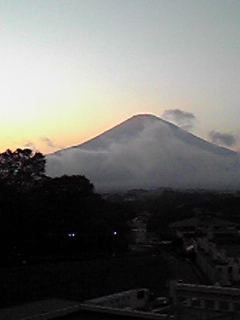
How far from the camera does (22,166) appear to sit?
74.5 feet

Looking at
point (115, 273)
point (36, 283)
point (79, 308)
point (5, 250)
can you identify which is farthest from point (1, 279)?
point (79, 308)

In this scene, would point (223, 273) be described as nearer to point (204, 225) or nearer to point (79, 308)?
point (79, 308)

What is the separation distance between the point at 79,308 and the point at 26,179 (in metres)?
18.1

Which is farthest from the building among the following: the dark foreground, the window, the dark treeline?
the dark treeline

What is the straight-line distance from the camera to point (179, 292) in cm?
384

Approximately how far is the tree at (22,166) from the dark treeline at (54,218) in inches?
1.8

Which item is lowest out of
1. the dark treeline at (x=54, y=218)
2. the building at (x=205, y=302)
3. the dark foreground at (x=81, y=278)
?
the dark foreground at (x=81, y=278)

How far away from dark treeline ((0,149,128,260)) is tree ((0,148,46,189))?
5 cm

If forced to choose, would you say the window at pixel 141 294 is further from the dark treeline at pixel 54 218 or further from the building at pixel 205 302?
the dark treeline at pixel 54 218

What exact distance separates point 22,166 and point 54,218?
3.92 meters

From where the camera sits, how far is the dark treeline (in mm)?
18875

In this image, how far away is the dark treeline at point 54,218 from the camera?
1888 centimetres

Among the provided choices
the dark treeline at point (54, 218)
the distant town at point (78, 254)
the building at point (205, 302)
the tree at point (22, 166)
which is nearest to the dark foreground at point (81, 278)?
the distant town at point (78, 254)

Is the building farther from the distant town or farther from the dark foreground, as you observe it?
the dark foreground
